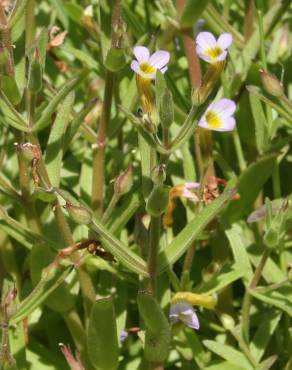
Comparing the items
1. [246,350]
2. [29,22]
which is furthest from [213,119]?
[29,22]

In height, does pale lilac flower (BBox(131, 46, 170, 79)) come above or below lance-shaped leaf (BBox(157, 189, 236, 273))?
above

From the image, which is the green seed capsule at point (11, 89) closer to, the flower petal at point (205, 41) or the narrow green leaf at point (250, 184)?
the flower petal at point (205, 41)

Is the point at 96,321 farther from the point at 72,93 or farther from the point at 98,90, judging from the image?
the point at 98,90

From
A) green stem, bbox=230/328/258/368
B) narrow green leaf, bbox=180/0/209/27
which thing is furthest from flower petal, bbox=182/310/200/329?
narrow green leaf, bbox=180/0/209/27

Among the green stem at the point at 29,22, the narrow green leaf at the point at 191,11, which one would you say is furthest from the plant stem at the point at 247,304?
the green stem at the point at 29,22

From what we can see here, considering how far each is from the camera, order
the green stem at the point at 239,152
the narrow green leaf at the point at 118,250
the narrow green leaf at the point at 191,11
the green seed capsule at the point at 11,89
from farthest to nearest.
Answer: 1. the green stem at the point at 239,152
2. the narrow green leaf at the point at 191,11
3. the green seed capsule at the point at 11,89
4. the narrow green leaf at the point at 118,250

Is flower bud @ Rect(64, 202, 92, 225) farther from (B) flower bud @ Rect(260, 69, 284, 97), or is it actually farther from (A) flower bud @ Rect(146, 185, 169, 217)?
(B) flower bud @ Rect(260, 69, 284, 97)
